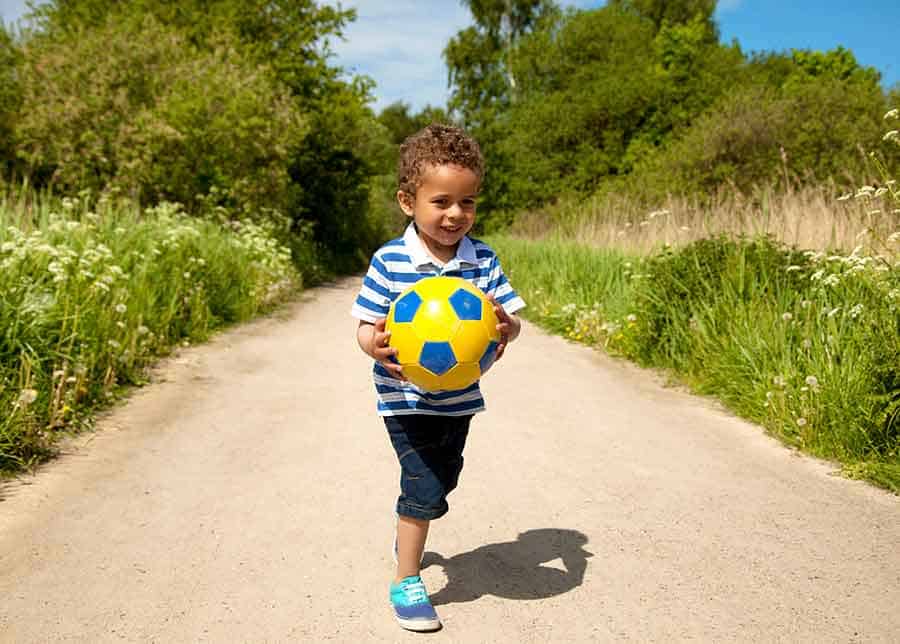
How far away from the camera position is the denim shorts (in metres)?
3.30

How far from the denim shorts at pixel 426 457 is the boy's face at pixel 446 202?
720 mm

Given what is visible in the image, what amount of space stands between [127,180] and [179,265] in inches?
312

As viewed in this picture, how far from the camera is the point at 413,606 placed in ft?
10.5

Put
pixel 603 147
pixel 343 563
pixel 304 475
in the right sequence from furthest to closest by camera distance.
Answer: pixel 603 147, pixel 304 475, pixel 343 563

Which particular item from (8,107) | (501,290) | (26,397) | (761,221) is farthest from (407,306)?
(8,107)

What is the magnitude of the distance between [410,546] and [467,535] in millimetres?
891

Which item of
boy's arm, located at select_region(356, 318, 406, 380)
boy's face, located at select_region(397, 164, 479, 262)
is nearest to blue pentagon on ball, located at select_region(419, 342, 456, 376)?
boy's arm, located at select_region(356, 318, 406, 380)

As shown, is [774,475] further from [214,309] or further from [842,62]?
[842,62]

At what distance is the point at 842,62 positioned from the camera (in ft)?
168

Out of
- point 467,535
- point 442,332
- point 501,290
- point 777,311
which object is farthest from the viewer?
point 777,311

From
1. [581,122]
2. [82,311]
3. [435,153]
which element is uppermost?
[581,122]

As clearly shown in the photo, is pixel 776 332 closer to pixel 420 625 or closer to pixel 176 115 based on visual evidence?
pixel 420 625

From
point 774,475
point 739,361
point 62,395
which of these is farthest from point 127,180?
point 774,475

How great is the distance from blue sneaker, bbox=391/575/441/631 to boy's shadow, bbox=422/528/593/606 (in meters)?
0.23
